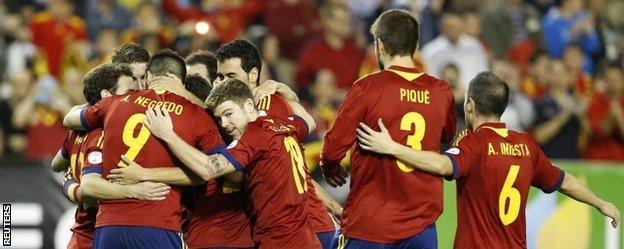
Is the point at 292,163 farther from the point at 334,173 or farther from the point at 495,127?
the point at 495,127

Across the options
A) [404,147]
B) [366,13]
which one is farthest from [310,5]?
[404,147]

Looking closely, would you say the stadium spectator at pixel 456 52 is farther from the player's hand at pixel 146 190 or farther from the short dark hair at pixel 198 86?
the player's hand at pixel 146 190

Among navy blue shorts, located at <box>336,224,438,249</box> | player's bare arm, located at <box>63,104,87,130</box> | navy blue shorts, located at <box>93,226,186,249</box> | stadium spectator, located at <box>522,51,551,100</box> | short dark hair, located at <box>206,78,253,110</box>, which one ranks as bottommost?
navy blue shorts, located at <box>336,224,438,249</box>

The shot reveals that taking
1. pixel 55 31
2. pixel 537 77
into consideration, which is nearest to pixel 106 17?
pixel 55 31

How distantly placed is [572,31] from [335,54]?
3.86 m

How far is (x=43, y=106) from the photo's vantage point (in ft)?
46.7

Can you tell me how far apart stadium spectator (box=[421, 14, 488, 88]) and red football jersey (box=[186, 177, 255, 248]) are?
23.5 ft

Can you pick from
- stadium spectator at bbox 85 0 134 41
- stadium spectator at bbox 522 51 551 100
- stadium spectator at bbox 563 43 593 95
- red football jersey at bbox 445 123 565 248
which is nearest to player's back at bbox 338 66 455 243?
red football jersey at bbox 445 123 565 248

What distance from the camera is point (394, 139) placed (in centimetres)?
771

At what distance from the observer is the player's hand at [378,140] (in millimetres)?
7598

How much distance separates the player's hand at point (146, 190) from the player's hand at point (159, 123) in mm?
306

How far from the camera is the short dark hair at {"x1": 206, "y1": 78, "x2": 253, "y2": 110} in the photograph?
766 cm

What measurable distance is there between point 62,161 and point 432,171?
273 cm

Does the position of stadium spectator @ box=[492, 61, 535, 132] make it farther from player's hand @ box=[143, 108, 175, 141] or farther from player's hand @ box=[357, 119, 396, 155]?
player's hand @ box=[143, 108, 175, 141]
